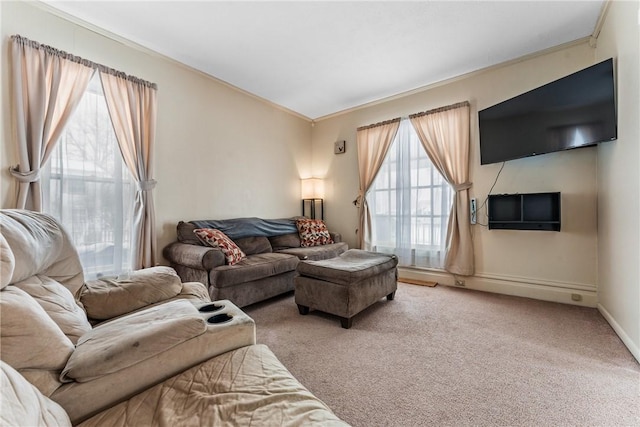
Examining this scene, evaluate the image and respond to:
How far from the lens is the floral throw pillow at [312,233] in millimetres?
3877

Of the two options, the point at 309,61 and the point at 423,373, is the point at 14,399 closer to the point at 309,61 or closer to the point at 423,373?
the point at 423,373

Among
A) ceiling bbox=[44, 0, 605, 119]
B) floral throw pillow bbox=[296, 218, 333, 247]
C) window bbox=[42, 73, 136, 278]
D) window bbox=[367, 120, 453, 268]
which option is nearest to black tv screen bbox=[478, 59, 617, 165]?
ceiling bbox=[44, 0, 605, 119]

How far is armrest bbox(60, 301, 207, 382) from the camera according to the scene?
31.1 inches

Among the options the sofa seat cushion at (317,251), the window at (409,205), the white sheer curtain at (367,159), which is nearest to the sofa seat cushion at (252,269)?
the sofa seat cushion at (317,251)

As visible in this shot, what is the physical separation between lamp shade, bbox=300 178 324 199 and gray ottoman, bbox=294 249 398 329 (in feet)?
6.92

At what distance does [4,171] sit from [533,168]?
15.7 ft

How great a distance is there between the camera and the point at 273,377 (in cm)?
89

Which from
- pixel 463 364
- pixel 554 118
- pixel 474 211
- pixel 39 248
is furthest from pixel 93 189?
pixel 554 118

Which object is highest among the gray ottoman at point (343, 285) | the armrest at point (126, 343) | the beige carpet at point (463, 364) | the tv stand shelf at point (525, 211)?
the tv stand shelf at point (525, 211)

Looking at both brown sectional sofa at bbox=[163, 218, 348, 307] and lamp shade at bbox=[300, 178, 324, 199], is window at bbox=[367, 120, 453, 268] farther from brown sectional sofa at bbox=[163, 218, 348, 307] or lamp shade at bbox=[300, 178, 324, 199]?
lamp shade at bbox=[300, 178, 324, 199]

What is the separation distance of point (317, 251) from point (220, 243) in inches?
49.7

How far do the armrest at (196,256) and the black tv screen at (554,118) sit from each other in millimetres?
3136

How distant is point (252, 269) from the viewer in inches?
102

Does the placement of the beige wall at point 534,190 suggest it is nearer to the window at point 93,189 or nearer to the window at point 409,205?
the window at point 409,205
